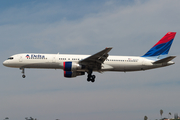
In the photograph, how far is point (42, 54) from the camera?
40000mm

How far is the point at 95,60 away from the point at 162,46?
1347cm

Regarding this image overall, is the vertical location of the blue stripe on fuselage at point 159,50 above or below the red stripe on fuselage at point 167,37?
below

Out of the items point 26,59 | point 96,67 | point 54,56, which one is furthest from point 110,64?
point 26,59

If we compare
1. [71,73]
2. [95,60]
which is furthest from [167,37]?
[71,73]

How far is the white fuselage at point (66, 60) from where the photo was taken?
39.3m

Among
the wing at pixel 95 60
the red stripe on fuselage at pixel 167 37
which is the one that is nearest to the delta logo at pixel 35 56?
the wing at pixel 95 60

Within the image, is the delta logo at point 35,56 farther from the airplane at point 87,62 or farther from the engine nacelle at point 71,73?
the engine nacelle at point 71,73

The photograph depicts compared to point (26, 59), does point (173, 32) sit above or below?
above

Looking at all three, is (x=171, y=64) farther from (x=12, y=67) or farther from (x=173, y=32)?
(x=12, y=67)

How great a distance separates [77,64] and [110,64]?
514 cm

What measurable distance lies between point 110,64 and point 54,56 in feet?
28.4

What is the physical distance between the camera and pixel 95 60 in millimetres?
39125

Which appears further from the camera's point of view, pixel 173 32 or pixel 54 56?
pixel 173 32

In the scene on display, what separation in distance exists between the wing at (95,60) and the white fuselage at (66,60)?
91cm
